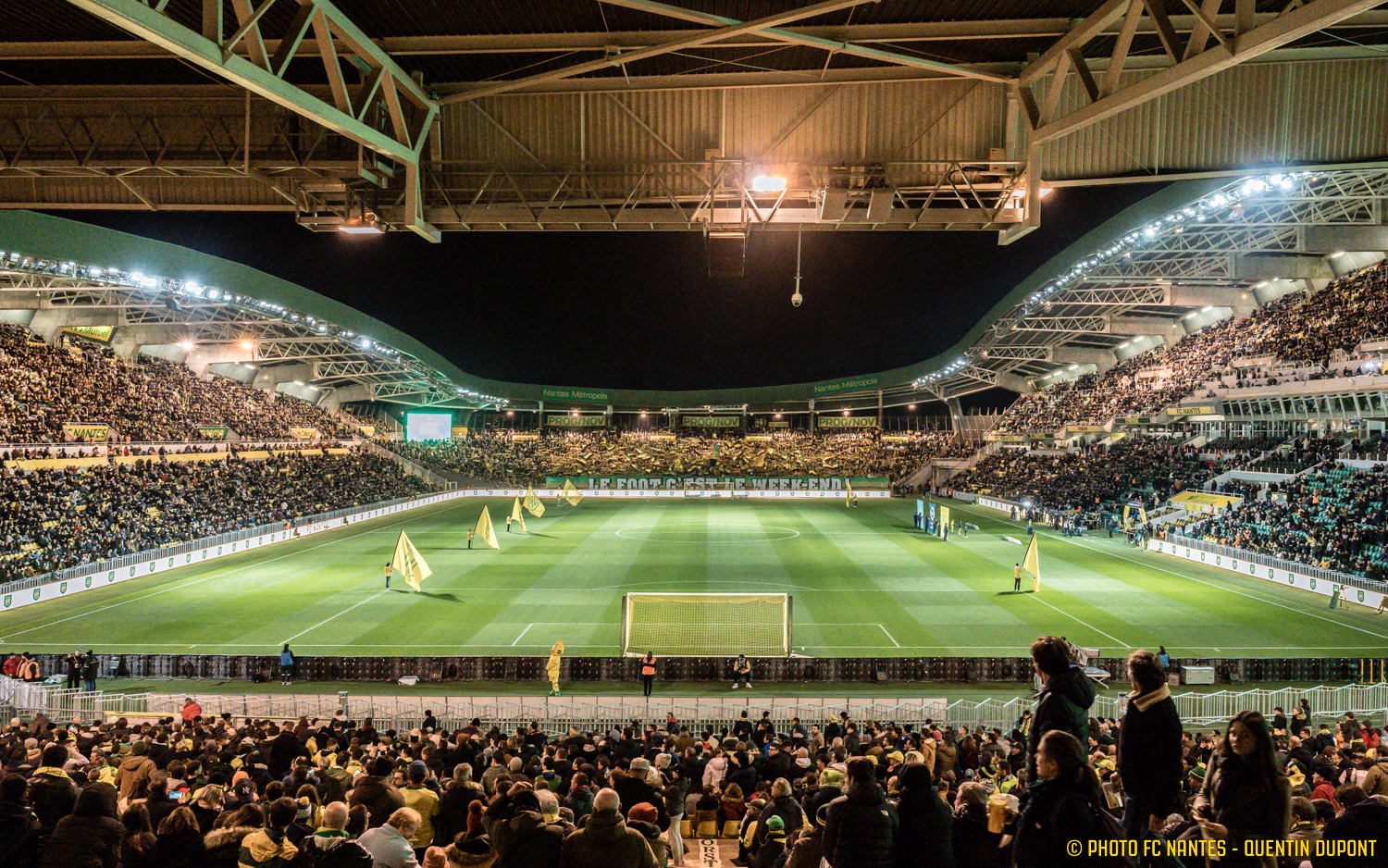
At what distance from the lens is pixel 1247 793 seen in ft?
13.0

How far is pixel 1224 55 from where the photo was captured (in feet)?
22.5

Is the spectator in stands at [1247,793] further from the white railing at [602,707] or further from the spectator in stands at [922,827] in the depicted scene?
the white railing at [602,707]

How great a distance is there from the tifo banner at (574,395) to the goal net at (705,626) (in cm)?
5824

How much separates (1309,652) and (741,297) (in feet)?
238

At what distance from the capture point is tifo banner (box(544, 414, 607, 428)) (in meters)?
88.3

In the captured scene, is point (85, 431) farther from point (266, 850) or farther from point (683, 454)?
point (683, 454)

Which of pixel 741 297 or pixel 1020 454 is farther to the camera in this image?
pixel 741 297

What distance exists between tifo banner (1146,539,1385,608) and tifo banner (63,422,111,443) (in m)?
54.1

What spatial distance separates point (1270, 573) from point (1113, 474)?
66.4 ft

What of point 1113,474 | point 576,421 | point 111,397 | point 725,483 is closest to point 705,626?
point 1113,474

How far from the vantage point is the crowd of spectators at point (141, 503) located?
28.0 meters

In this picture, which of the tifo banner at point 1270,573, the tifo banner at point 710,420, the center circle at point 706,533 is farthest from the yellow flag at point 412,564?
the tifo banner at point 710,420

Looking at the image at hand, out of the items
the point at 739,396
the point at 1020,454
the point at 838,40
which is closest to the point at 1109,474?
the point at 1020,454

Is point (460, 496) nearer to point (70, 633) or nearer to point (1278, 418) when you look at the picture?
point (70, 633)
